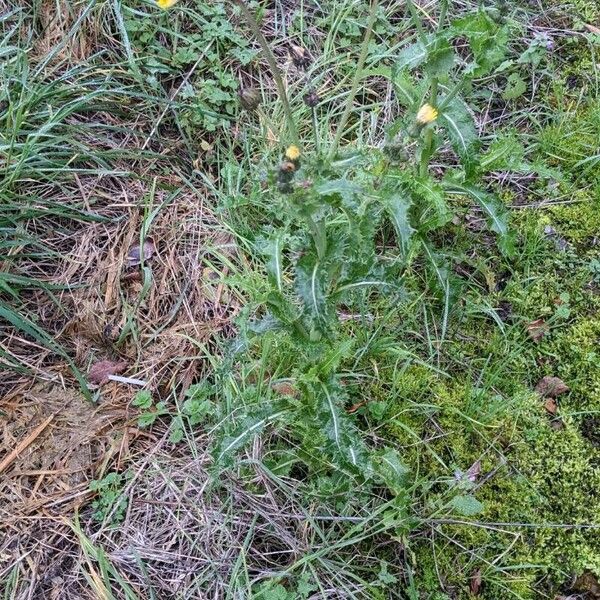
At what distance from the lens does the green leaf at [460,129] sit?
84.0 inches

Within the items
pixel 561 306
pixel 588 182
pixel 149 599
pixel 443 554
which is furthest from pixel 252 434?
pixel 588 182

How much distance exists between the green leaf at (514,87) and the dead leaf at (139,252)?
5.39 ft

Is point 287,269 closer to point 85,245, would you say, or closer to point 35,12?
point 85,245

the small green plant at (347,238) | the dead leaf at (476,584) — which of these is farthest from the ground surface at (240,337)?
the small green plant at (347,238)

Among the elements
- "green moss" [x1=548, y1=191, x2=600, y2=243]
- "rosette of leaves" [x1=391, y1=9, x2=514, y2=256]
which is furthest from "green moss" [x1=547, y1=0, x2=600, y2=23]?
"rosette of leaves" [x1=391, y1=9, x2=514, y2=256]

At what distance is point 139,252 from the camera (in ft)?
8.26

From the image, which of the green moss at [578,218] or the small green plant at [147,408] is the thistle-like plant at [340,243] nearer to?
the small green plant at [147,408]

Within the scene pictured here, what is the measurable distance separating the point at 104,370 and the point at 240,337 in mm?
662

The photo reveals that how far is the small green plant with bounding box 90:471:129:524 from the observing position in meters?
2.06

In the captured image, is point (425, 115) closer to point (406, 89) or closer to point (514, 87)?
point (406, 89)

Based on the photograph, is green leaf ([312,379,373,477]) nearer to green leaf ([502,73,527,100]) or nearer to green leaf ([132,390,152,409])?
green leaf ([132,390,152,409])

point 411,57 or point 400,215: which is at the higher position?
point 411,57

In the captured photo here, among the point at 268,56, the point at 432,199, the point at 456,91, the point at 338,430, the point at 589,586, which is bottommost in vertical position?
the point at 589,586

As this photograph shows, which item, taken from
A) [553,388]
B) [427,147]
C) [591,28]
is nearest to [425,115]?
[427,147]
